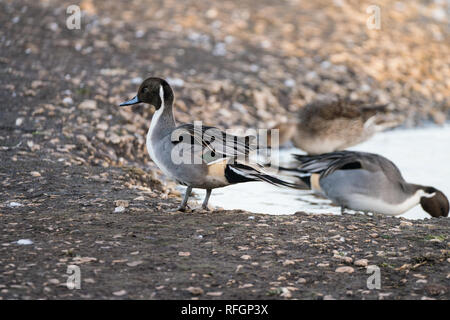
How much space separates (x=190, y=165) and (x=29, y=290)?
5.59 ft

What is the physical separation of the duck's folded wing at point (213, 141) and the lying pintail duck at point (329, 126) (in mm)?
3390

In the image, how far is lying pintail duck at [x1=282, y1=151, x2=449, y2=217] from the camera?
5.81 m

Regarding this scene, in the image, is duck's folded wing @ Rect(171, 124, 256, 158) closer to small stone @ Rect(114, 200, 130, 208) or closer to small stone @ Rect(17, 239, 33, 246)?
small stone @ Rect(114, 200, 130, 208)

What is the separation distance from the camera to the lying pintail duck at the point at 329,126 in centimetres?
855

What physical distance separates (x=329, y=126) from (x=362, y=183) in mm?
2870

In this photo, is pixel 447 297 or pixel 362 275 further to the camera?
pixel 362 275

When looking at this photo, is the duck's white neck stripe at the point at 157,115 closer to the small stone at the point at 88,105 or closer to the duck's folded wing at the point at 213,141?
the duck's folded wing at the point at 213,141

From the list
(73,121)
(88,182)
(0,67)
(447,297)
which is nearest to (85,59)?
(0,67)

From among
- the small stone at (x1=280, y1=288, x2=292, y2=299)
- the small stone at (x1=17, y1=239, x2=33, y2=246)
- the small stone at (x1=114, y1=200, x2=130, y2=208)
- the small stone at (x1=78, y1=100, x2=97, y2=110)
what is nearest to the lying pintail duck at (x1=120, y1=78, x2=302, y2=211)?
the small stone at (x1=114, y1=200, x2=130, y2=208)

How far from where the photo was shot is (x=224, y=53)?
1023cm

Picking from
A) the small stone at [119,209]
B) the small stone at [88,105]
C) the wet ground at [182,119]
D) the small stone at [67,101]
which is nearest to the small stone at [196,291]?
the wet ground at [182,119]
